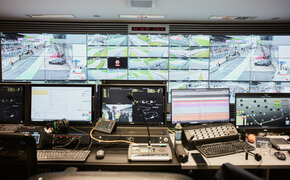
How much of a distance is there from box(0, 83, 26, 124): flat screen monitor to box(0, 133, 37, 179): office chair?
893 mm

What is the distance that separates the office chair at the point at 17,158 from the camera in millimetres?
1041

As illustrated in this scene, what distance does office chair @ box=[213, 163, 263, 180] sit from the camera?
0.53 meters

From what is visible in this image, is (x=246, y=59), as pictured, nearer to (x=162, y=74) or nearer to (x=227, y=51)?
(x=227, y=51)

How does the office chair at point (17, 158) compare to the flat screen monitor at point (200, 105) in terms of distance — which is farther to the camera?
the flat screen monitor at point (200, 105)

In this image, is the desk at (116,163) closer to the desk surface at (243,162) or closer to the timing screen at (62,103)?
the desk surface at (243,162)

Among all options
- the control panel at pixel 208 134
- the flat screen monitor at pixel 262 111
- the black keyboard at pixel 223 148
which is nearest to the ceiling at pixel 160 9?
the flat screen monitor at pixel 262 111

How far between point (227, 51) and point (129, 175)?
4861mm

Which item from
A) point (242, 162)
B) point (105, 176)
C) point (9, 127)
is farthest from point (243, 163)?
point (9, 127)

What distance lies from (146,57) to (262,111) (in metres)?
3.15

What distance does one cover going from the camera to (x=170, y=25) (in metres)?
4.66

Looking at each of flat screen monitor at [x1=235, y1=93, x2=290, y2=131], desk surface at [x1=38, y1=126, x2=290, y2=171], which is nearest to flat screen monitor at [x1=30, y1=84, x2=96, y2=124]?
desk surface at [x1=38, y1=126, x2=290, y2=171]

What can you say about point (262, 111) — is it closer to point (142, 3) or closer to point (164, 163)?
point (164, 163)

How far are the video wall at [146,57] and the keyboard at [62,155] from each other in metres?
3.33

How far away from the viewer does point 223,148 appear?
166 centimetres
